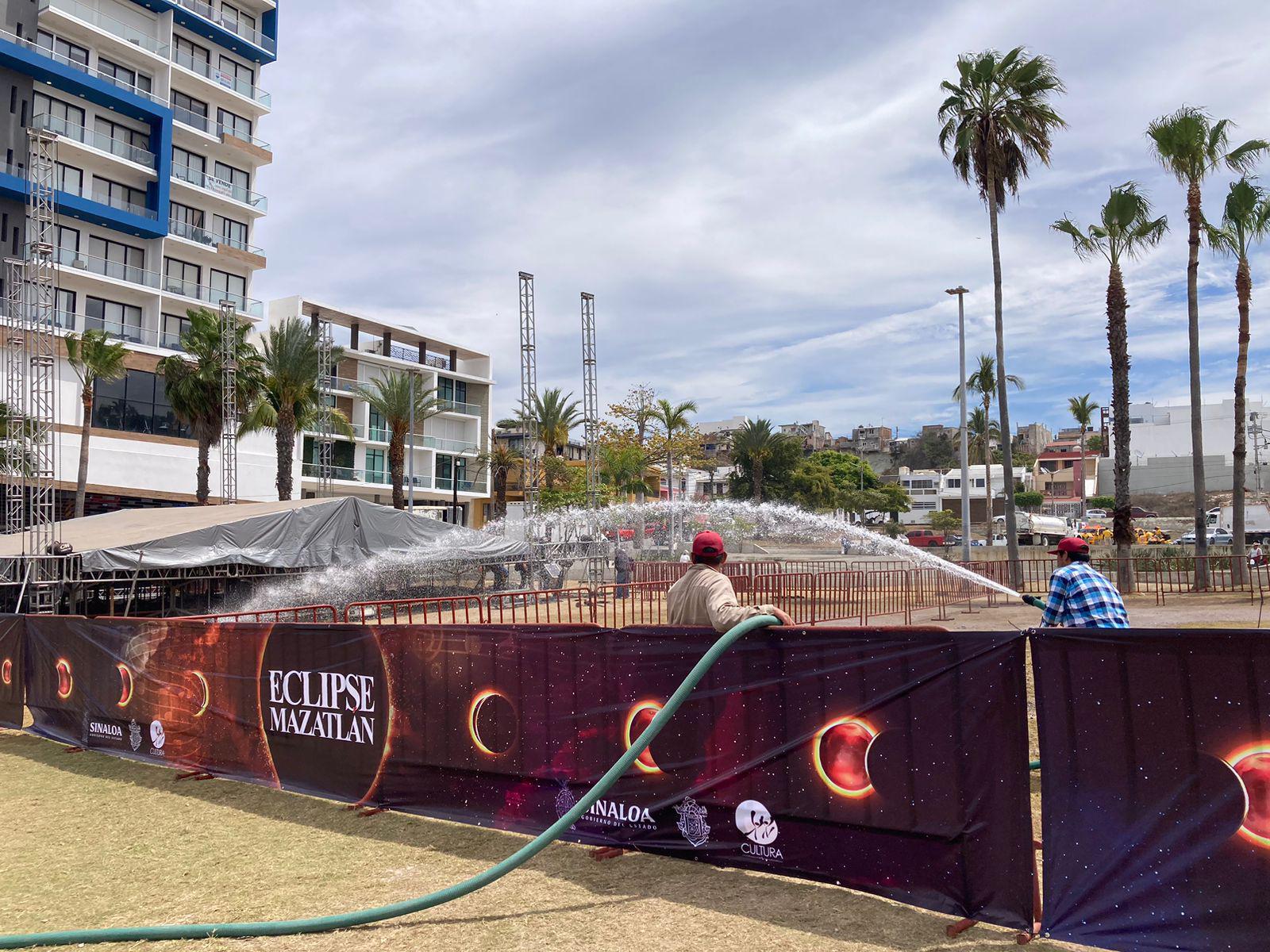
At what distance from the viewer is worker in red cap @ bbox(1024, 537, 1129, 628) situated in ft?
20.7

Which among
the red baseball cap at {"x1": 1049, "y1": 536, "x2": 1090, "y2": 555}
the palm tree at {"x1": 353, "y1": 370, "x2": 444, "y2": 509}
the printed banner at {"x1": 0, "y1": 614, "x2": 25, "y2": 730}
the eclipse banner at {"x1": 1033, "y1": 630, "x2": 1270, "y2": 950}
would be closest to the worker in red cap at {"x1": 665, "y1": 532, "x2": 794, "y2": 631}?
the eclipse banner at {"x1": 1033, "y1": 630, "x2": 1270, "y2": 950}

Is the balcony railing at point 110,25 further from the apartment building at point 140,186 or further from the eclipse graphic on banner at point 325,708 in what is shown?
the eclipse graphic on banner at point 325,708

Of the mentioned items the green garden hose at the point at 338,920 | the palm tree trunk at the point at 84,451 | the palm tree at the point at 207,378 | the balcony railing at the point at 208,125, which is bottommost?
the green garden hose at the point at 338,920

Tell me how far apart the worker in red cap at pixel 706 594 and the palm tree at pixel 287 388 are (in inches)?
1549

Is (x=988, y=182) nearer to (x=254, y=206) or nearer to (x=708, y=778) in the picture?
(x=708, y=778)

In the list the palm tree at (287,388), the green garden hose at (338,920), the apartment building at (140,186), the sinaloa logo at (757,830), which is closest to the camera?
the green garden hose at (338,920)

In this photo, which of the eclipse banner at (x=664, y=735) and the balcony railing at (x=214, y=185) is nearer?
the eclipse banner at (x=664, y=735)

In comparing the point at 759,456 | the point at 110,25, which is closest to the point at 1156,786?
the point at 110,25

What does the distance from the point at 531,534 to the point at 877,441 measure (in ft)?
445

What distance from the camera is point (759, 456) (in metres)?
84.7

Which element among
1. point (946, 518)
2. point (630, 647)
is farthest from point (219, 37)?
point (946, 518)

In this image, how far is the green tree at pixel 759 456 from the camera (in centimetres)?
8506

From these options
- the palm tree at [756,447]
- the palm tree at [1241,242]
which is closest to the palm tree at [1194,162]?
the palm tree at [1241,242]

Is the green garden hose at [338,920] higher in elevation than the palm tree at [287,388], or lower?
lower
